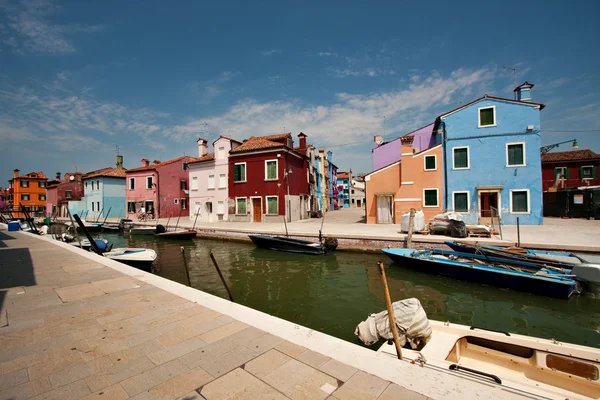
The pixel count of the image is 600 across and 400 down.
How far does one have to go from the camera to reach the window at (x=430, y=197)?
19.8m

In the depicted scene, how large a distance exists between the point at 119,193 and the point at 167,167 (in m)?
11.8

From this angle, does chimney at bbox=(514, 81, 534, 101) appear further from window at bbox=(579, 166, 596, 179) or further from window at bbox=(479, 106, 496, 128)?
window at bbox=(579, 166, 596, 179)

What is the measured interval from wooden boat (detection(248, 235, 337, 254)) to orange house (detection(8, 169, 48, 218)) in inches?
2407

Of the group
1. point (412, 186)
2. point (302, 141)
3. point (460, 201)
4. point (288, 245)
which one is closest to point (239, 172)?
point (302, 141)

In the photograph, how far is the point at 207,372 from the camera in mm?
2820

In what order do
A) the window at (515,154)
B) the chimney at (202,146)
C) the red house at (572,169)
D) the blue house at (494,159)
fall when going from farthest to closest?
the chimney at (202,146), the red house at (572,169), the window at (515,154), the blue house at (494,159)

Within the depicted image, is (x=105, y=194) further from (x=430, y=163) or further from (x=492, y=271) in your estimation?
(x=492, y=271)

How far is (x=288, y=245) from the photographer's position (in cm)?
1472

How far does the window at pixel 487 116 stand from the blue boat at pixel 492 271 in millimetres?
13179

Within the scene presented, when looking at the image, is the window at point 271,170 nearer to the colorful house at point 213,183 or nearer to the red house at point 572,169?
the colorful house at point 213,183

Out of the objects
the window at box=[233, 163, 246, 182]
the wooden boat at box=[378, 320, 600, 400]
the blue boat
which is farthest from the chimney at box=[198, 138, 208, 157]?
the wooden boat at box=[378, 320, 600, 400]

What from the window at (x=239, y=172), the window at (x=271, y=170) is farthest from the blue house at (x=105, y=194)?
the window at (x=271, y=170)

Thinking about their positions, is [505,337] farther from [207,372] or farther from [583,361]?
[207,372]

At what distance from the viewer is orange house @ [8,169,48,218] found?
174ft
